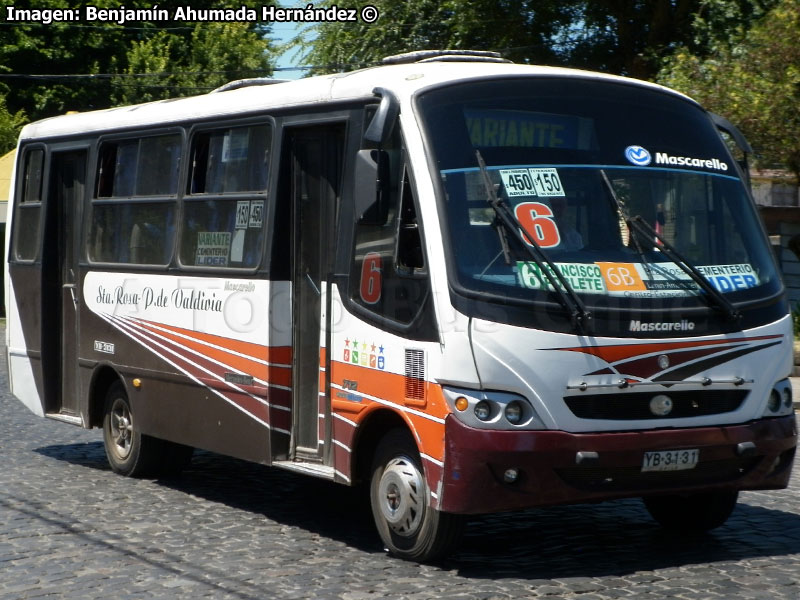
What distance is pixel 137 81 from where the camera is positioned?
42.2 meters

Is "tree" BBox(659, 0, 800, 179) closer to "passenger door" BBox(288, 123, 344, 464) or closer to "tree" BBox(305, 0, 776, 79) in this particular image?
"tree" BBox(305, 0, 776, 79)

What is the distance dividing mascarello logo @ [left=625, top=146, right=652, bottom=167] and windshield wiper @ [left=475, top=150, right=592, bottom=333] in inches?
37.3

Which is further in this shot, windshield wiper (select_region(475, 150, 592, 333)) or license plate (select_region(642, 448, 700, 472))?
license plate (select_region(642, 448, 700, 472))

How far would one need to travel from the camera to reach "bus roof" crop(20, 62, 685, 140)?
25.7 feet

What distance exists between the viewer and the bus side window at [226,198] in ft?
29.9

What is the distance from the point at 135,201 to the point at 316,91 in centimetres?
274

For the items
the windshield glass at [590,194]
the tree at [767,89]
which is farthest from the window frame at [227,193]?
the tree at [767,89]

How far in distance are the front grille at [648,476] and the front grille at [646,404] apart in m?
0.27

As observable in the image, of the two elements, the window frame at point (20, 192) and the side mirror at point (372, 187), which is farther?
the window frame at point (20, 192)

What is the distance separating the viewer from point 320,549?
26.4 ft

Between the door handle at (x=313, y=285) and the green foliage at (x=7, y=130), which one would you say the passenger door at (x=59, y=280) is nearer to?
the door handle at (x=313, y=285)

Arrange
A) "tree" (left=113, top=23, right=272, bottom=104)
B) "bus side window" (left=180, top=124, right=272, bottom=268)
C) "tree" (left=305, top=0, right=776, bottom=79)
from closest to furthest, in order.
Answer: "bus side window" (left=180, top=124, right=272, bottom=268), "tree" (left=305, top=0, right=776, bottom=79), "tree" (left=113, top=23, right=272, bottom=104)

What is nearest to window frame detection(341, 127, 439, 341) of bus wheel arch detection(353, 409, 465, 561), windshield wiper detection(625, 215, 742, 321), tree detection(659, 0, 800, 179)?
bus wheel arch detection(353, 409, 465, 561)

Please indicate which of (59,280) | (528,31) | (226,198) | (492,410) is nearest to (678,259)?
(492,410)
